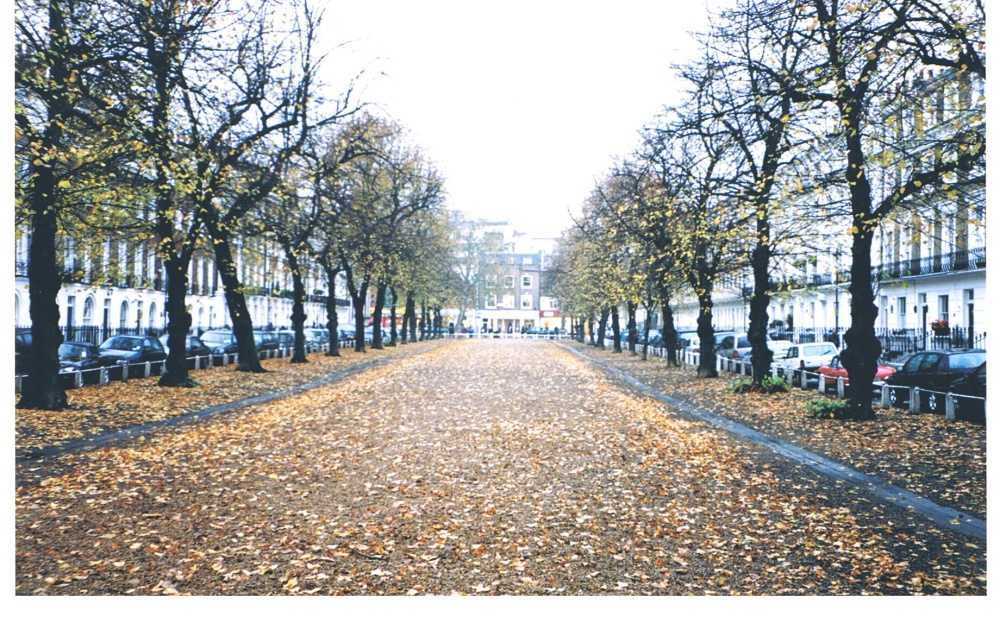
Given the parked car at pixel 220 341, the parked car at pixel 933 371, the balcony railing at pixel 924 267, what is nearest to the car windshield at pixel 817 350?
the balcony railing at pixel 924 267

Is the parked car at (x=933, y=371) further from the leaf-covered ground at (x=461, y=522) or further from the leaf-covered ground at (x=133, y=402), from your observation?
the leaf-covered ground at (x=133, y=402)

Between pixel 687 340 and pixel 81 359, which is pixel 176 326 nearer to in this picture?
pixel 81 359

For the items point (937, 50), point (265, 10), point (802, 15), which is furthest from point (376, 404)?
point (937, 50)

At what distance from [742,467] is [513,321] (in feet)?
364

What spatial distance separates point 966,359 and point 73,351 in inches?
895

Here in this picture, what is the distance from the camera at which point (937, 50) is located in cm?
1033

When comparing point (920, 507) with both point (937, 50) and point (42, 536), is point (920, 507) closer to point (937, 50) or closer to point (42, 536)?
point (937, 50)

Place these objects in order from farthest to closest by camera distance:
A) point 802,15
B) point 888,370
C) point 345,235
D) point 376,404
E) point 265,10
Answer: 1. point 345,235
2. point 888,370
3. point 376,404
4. point 265,10
5. point 802,15

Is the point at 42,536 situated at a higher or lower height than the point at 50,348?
lower

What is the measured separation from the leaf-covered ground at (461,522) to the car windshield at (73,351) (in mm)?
11943

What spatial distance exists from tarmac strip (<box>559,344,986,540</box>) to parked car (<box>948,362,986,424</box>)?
3.75 m

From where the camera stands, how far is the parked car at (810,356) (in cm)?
2561

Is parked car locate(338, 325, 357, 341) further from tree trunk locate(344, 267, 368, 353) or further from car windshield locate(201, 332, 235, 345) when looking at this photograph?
car windshield locate(201, 332, 235, 345)

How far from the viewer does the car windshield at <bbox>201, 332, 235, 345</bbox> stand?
36.5m
